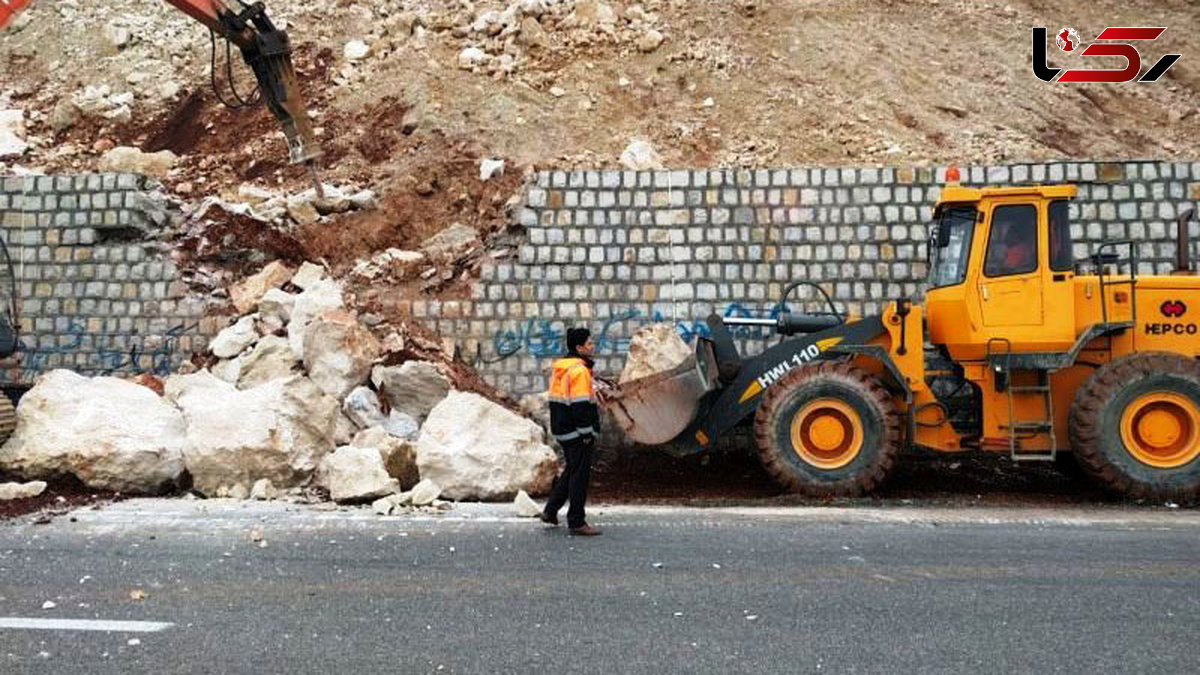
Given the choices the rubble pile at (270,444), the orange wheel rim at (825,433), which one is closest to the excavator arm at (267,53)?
the rubble pile at (270,444)

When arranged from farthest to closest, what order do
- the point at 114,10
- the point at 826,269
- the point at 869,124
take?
1. the point at 114,10
2. the point at 869,124
3. the point at 826,269

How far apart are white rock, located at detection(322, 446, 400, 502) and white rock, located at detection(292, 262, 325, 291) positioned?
3584mm

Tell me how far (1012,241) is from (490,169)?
7.01 meters

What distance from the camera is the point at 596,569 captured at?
6.13 metres

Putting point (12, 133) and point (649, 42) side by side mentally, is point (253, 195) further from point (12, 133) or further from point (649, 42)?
point (649, 42)

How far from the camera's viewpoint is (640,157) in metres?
14.4

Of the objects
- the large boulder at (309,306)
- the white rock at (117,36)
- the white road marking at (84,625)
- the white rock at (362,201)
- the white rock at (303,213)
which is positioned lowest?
the white road marking at (84,625)

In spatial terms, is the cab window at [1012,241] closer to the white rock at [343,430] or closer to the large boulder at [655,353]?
the large boulder at [655,353]

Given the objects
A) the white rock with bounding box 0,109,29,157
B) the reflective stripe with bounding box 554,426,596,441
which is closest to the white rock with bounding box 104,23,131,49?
the white rock with bounding box 0,109,29,157

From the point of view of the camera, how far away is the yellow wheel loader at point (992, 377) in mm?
8312

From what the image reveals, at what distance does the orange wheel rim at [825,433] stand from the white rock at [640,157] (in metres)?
6.12

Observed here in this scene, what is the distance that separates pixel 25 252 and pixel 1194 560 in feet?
39.5

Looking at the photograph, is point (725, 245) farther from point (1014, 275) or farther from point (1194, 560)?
point (1194, 560)

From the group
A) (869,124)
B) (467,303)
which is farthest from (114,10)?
(869,124)
